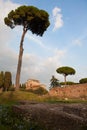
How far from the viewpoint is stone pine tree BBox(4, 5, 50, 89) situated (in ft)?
127

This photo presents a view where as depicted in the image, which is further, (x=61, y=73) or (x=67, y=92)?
(x=61, y=73)

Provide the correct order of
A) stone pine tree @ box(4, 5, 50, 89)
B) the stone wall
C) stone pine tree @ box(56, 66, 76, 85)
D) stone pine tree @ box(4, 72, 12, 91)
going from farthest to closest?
stone pine tree @ box(56, 66, 76, 85), stone pine tree @ box(4, 72, 12, 91), stone pine tree @ box(4, 5, 50, 89), the stone wall

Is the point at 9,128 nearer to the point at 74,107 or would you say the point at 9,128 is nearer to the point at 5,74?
the point at 74,107

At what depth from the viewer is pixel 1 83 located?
4806 centimetres

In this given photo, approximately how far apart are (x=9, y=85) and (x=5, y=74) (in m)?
1.81

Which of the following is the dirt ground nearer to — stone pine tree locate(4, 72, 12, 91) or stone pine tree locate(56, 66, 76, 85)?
stone pine tree locate(4, 72, 12, 91)

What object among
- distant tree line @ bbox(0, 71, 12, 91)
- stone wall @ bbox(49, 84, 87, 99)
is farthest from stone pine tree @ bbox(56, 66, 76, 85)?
stone wall @ bbox(49, 84, 87, 99)

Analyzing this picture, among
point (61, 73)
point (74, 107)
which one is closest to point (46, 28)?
point (61, 73)

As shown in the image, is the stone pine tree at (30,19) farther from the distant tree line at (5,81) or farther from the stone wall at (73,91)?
the distant tree line at (5,81)

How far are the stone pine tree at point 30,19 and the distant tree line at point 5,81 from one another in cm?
1094

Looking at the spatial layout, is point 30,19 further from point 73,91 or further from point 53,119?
point 53,119

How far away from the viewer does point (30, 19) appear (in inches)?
1517

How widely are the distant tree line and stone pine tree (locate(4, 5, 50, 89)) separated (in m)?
10.9

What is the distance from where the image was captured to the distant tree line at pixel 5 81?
48156 mm
